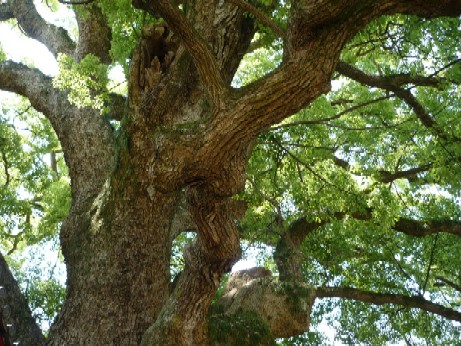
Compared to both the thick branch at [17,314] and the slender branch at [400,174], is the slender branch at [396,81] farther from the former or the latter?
the thick branch at [17,314]

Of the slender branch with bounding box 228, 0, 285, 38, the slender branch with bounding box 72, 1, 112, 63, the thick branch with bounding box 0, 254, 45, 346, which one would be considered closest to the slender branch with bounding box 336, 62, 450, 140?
the slender branch with bounding box 72, 1, 112, 63

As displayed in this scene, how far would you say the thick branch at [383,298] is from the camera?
22.0 ft

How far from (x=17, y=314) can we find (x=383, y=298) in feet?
13.5

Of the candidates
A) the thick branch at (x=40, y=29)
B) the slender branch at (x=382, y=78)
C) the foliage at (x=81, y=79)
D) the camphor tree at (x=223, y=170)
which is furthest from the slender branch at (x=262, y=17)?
the thick branch at (x=40, y=29)

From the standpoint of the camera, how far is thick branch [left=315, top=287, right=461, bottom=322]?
6716mm

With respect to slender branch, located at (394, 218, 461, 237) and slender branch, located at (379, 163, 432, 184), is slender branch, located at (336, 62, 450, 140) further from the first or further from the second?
slender branch, located at (394, 218, 461, 237)

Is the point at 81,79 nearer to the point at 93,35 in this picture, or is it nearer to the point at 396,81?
the point at 93,35

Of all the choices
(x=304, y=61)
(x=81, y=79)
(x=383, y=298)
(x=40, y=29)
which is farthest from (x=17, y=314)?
(x=40, y=29)

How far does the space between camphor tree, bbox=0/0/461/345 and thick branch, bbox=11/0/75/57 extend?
0.10 feet

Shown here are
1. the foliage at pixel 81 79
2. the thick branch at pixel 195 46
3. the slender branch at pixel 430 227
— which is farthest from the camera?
the slender branch at pixel 430 227

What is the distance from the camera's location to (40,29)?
29.0 feet

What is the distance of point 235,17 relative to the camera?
588cm

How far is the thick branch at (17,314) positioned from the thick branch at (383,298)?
313 centimetres

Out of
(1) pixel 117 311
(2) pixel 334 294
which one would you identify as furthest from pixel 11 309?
(2) pixel 334 294
